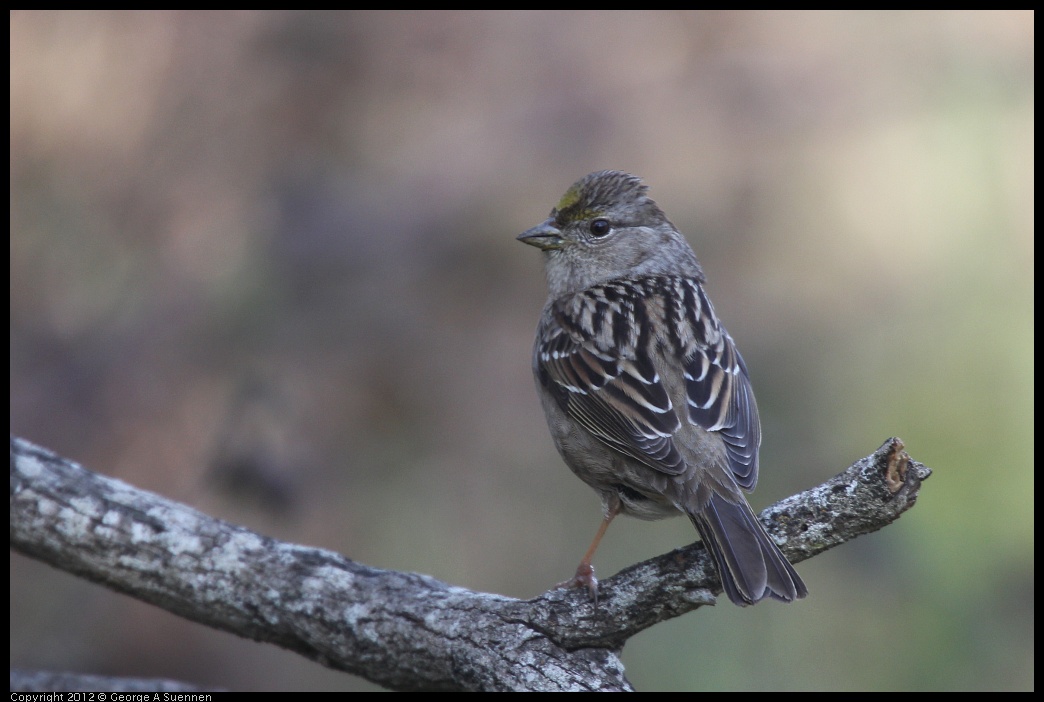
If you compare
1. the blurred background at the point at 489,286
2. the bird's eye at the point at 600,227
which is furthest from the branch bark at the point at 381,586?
the bird's eye at the point at 600,227

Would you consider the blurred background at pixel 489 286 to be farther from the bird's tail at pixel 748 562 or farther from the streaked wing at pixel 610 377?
the bird's tail at pixel 748 562

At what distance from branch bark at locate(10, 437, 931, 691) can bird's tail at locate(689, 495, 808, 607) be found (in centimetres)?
7

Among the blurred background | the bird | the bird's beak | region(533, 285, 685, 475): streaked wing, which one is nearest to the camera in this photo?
the bird

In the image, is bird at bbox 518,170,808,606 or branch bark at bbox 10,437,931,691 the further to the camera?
bird at bbox 518,170,808,606

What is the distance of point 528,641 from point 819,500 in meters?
1.16

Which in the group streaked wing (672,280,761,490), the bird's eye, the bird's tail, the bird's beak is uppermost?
the bird's eye

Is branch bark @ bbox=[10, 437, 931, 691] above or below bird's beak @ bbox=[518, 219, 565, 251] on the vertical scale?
below

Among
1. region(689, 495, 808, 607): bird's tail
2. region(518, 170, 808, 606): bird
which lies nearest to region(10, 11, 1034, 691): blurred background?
region(518, 170, 808, 606): bird

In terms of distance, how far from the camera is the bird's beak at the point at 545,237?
4.96 metres

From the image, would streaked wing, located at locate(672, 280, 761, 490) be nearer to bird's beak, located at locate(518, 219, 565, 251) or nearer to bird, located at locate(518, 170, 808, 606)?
bird, located at locate(518, 170, 808, 606)

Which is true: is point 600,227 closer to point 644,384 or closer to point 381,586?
point 644,384

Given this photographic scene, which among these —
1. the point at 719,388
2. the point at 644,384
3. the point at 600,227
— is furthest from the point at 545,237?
the point at 719,388

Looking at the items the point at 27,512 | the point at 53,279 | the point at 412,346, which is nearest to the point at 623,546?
the point at 412,346

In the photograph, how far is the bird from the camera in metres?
3.45
